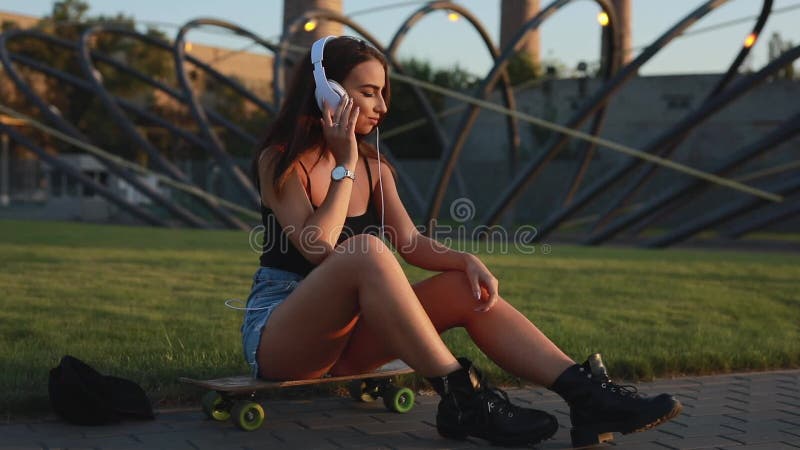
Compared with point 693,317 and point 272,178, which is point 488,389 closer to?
point 272,178

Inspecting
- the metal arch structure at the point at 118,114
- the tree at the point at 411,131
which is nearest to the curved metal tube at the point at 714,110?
the metal arch structure at the point at 118,114

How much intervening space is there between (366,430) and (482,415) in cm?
55

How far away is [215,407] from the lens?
3928 millimetres

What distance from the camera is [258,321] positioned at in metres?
3.87

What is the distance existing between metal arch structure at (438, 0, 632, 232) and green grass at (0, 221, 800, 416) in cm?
791

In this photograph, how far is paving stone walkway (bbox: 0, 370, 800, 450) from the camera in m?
3.65

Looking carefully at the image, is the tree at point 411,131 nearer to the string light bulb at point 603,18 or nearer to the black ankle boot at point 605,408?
the string light bulb at point 603,18

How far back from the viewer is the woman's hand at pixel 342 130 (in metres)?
3.78

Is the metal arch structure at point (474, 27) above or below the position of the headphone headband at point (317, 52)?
above

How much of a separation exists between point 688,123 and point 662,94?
1999cm

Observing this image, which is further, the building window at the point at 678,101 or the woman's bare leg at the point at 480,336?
the building window at the point at 678,101

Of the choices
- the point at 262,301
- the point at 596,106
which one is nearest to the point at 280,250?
the point at 262,301

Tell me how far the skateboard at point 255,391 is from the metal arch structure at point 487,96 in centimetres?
1641

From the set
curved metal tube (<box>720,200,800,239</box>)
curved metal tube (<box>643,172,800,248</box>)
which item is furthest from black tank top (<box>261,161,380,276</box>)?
curved metal tube (<box>720,200,800,239</box>)
